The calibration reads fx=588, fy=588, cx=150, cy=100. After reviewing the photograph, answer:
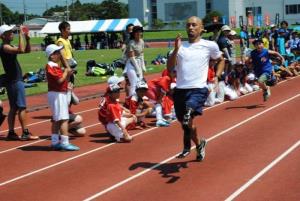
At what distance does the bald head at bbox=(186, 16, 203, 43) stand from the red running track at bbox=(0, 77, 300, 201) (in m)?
1.76

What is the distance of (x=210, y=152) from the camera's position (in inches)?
352

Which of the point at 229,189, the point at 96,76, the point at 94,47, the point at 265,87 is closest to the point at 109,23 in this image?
the point at 94,47

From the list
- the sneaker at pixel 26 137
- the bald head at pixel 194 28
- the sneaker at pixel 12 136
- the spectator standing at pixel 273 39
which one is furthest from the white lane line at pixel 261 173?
the spectator standing at pixel 273 39

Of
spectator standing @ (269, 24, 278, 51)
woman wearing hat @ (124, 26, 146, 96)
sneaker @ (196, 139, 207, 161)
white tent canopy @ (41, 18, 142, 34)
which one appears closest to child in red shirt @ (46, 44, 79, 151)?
sneaker @ (196, 139, 207, 161)

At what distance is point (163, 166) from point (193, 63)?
1491 mm

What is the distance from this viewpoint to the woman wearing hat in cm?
1343

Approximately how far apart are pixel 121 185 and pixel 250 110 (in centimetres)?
675

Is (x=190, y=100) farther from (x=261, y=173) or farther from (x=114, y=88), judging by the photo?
(x=114, y=88)

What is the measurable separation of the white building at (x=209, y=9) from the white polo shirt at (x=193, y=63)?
110137 mm

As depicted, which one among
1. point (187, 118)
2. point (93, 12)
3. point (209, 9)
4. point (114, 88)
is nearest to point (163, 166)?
point (187, 118)

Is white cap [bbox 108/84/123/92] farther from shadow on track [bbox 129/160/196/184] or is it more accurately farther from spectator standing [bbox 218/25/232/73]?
spectator standing [bbox 218/25/232/73]

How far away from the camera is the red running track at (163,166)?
22.6 ft

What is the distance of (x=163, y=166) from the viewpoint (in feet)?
26.8

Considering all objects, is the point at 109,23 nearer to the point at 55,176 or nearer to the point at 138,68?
the point at 138,68
